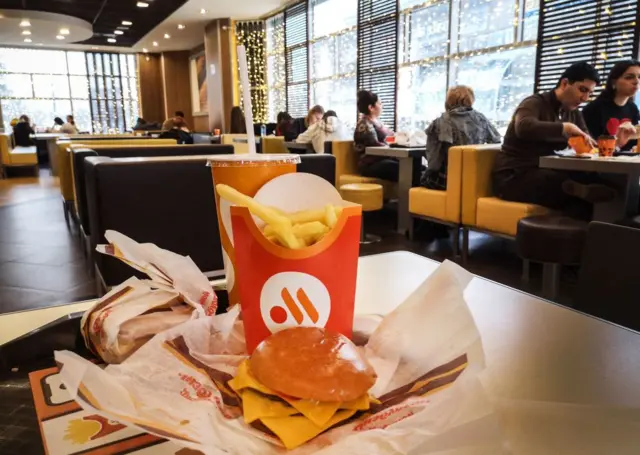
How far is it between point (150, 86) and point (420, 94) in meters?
11.2

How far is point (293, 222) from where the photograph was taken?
48cm

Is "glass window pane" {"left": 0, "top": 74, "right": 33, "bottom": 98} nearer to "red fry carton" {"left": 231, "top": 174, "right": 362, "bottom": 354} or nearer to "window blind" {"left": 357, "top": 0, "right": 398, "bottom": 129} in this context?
"window blind" {"left": 357, "top": 0, "right": 398, "bottom": 129}

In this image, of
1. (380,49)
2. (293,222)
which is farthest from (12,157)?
(293,222)

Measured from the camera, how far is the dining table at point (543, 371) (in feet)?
1.30

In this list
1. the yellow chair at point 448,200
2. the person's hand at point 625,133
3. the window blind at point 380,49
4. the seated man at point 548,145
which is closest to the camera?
the person's hand at point 625,133

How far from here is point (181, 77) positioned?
1465 cm

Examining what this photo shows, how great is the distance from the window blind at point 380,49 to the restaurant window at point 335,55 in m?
0.36

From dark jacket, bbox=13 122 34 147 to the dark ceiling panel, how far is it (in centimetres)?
261

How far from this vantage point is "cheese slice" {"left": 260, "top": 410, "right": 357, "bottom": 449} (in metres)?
0.36

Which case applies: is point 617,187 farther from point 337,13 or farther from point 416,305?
point 337,13

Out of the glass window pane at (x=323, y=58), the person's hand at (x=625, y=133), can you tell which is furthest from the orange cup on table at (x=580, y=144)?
the glass window pane at (x=323, y=58)

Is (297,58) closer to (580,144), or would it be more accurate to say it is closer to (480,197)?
(480,197)

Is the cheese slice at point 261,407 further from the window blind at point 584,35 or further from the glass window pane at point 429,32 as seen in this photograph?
the glass window pane at point 429,32

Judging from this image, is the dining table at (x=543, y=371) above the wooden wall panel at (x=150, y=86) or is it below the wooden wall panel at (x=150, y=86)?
below
